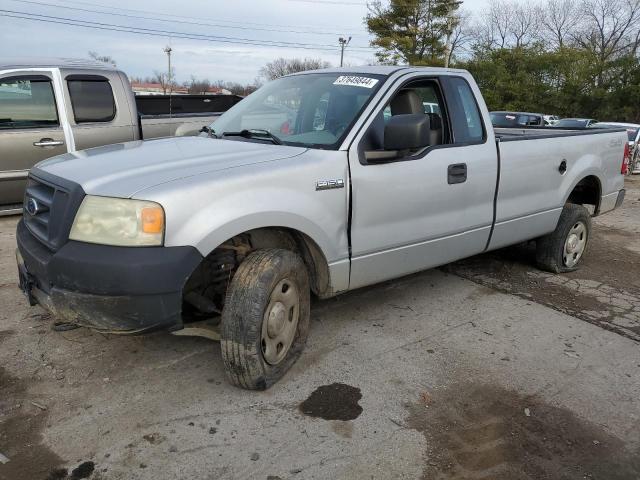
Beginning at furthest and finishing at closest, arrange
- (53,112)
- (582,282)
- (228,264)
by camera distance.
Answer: (53,112)
(582,282)
(228,264)

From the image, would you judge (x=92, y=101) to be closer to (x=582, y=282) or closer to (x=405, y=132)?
(x=405, y=132)

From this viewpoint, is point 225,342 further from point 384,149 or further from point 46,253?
point 384,149

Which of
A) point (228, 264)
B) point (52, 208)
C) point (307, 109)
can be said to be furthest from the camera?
point (307, 109)

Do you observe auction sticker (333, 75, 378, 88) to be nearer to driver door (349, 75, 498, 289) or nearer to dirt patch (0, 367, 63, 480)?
driver door (349, 75, 498, 289)

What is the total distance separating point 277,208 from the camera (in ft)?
9.82

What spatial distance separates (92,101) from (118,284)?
15.5 ft

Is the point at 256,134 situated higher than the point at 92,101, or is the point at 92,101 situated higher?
the point at 92,101

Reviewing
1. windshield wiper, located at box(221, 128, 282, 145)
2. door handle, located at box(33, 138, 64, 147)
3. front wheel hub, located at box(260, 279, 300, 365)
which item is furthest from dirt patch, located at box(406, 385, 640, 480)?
door handle, located at box(33, 138, 64, 147)

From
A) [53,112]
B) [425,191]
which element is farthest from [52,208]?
[53,112]

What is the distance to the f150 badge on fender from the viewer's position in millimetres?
3213

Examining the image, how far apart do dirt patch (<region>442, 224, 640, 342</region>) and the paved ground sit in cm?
5

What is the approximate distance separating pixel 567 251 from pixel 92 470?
187 inches

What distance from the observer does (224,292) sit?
10.9 feet

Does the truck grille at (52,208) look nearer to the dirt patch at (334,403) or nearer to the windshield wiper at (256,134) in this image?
the windshield wiper at (256,134)
